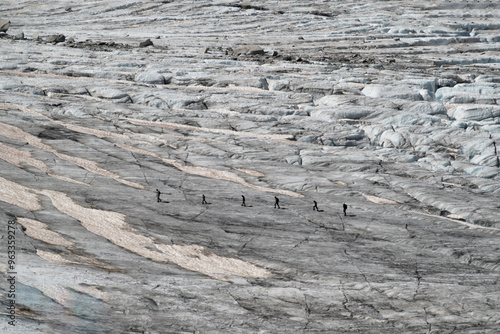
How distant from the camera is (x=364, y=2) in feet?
231

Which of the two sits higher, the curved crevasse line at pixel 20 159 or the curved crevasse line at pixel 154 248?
the curved crevasse line at pixel 20 159

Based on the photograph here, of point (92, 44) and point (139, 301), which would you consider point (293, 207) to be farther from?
point (92, 44)

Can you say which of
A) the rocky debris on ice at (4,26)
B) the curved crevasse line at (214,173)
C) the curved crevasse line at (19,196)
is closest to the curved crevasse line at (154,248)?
the curved crevasse line at (19,196)

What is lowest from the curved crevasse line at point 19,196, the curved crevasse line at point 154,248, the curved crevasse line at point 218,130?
the curved crevasse line at point 218,130

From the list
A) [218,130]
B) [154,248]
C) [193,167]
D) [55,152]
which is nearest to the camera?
[154,248]

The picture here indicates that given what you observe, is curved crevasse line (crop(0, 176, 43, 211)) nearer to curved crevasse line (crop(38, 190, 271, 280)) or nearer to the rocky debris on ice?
curved crevasse line (crop(38, 190, 271, 280))

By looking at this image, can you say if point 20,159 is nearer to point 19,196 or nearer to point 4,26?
point 19,196

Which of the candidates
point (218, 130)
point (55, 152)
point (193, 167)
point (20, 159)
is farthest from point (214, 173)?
point (20, 159)

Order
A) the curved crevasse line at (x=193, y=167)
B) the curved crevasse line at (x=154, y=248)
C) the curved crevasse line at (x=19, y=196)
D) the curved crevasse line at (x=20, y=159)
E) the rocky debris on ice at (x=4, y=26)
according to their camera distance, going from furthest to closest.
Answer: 1. the rocky debris on ice at (x=4, y=26)
2. the curved crevasse line at (x=193, y=167)
3. the curved crevasse line at (x=20, y=159)
4. the curved crevasse line at (x=19, y=196)
5. the curved crevasse line at (x=154, y=248)

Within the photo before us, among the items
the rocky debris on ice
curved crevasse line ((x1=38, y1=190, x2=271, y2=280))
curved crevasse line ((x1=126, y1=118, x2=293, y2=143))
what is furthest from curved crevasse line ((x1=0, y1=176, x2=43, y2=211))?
the rocky debris on ice

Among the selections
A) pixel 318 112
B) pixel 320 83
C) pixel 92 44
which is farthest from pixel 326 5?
pixel 318 112

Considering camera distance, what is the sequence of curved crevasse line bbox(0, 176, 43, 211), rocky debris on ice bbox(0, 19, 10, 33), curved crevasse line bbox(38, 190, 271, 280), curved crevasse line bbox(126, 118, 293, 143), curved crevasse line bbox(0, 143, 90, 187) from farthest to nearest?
rocky debris on ice bbox(0, 19, 10, 33)
curved crevasse line bbox(126, 118, 293, 143)
curved crevasse line bbox(0, 143, 90, 187)
curved crevasse line bbox(0, 176, 43, 211)
curved crevasse line bbox(38, 190, 271, 280)

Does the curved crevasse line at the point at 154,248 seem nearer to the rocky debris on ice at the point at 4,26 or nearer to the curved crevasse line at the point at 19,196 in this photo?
the curved crevasse line at the point at 19,196

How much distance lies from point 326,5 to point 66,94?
131 feet
